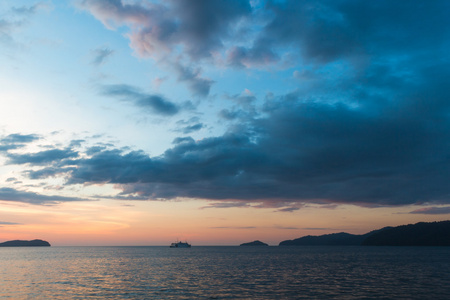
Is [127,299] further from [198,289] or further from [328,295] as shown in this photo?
[328,295]

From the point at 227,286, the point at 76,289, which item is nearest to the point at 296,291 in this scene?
the point at 227,286

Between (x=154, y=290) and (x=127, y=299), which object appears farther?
(x=154, y=290)

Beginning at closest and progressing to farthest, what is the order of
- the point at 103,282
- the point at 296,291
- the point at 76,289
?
1. the point at 296,291
2. the point at 76,289
3. the point at 103,282

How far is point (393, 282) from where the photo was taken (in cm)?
7444

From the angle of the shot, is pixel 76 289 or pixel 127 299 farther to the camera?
pixel 76 289

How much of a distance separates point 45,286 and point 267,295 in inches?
1904

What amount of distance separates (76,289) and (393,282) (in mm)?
67210

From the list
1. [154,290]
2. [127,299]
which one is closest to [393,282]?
[154,290]

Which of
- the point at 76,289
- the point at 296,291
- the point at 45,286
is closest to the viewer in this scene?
the point at 296,291

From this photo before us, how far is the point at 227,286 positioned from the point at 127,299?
22.0 m

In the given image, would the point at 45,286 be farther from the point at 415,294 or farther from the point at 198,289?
the point at 415,294

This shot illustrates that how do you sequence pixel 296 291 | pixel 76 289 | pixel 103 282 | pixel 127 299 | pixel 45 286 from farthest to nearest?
pixel 103 282
pixel 45 286
pixel 76 289
pixel 296 291
pixel 127 299

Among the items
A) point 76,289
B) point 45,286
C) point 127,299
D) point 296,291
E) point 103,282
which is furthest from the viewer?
point 103,282

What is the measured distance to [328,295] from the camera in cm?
5759
